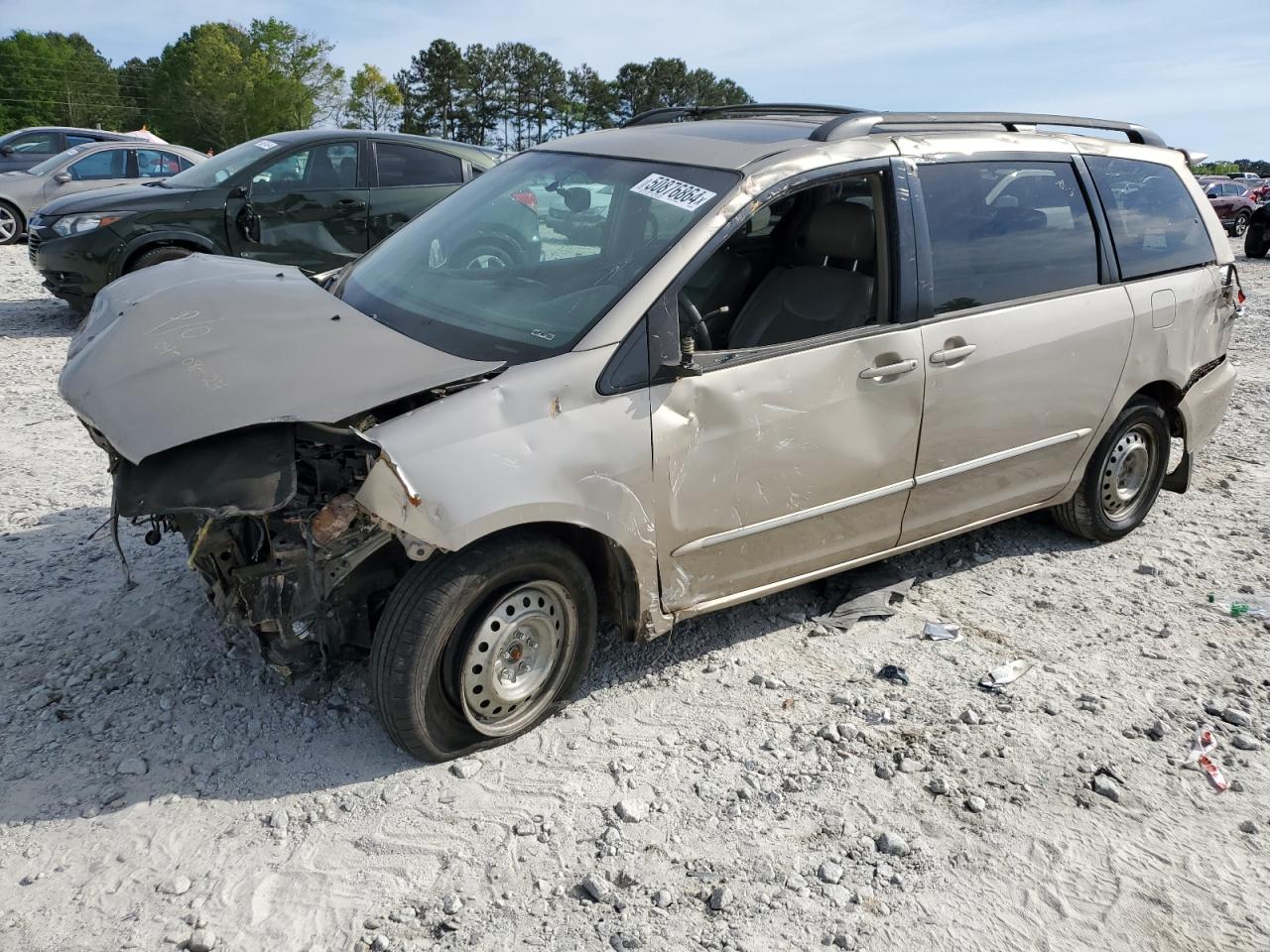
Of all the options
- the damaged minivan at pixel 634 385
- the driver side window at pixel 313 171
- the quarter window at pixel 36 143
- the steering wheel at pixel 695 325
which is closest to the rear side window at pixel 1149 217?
the damaged minivan at pixel 634 385

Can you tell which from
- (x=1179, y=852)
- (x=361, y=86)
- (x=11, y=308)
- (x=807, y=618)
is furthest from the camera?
(x=361, y=86)

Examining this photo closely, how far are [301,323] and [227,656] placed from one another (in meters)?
1.31

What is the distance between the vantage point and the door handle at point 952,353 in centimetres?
379

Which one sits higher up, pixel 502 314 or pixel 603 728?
pixel 502 314

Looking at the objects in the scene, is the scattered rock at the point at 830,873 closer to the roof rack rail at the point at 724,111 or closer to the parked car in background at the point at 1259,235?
the roof rack rail at the point at 724,111

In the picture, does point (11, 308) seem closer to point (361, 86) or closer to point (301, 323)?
point (301, 323)

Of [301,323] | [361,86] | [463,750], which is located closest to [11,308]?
[301,323]

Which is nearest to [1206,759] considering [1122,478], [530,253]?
[1122,478]

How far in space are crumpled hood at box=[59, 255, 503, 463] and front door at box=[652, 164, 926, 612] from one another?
0.75 m

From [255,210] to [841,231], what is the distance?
6489mm

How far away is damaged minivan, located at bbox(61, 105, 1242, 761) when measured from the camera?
9.48 ft

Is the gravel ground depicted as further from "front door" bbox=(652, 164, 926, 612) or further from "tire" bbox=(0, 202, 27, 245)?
"tire" bbox=(0, 202, 27, 245)

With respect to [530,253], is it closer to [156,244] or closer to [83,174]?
[156,244]

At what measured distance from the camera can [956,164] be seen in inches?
154
